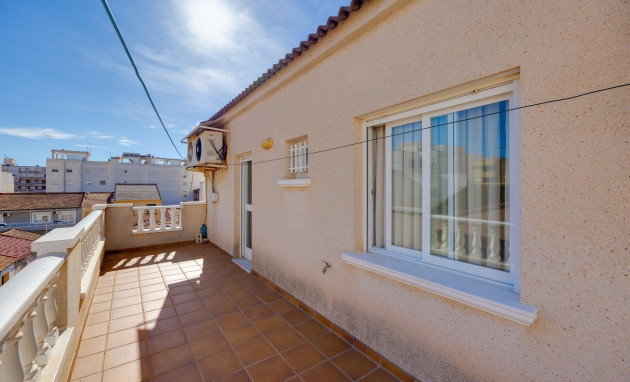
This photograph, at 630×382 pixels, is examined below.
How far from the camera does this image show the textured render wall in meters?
1.63

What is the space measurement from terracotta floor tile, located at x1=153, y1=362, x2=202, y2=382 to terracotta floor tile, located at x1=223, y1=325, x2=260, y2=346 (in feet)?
2.05

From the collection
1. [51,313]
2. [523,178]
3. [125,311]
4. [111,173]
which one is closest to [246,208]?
[125,311]

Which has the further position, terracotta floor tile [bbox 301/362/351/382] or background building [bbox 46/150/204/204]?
background building [bbox 46/150/204/204]

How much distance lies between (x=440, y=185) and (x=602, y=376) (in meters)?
1.80

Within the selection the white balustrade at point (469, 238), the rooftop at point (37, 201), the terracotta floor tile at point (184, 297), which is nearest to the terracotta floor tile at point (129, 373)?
the terracotta floor tile at point (184, 297)

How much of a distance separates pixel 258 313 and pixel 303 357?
56.0 inches

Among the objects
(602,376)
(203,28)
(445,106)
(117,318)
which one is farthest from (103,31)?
(602,376)

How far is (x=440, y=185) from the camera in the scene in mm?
2762

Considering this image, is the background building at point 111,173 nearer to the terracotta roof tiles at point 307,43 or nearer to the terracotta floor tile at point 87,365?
the terracotta roof tiles at point 307,43

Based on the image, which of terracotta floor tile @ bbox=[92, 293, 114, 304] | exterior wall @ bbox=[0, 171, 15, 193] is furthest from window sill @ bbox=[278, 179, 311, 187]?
exterior wall @ bbox=[0, 171, 15, 193]

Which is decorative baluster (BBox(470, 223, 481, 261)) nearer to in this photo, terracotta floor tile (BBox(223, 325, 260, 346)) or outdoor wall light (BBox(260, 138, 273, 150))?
terracotta floor tile (BBox(223, 325, 260, 346))

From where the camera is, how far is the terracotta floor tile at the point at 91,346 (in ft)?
11.0

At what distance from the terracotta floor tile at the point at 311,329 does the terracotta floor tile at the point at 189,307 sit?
2007mm

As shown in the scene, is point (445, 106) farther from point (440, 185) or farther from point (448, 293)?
point (448, 293)
